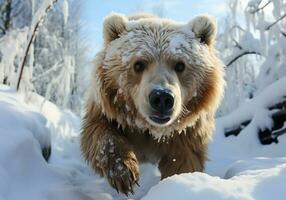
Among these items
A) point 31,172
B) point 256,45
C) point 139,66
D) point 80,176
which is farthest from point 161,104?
point 256,45

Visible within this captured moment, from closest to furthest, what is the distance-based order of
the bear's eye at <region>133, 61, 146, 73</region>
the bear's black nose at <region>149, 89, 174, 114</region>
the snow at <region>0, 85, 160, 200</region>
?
the snow at <region>0, 85, 160, 200</region>
the bear's black nose at <region>149, 89, 174, 114</region>
the bear's eye at <region>133, 61, 146, 73</region>

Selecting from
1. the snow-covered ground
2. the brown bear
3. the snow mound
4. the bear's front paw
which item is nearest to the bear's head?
the brown bear

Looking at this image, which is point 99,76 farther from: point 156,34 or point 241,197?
point 241,197

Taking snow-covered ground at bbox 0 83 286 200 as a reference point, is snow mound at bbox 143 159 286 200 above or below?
above

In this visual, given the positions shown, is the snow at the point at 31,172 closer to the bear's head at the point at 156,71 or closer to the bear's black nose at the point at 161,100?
the bear's head at the point at 156,71

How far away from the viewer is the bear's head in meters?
3.96

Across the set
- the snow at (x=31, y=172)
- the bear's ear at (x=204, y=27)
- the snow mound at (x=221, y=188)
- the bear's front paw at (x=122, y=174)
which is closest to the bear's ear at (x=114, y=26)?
the bear's ear at (x=204, y=27)

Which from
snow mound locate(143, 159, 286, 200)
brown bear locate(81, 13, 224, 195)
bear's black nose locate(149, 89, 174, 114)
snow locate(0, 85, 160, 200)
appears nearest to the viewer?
snow mound locate(143, 159, 286, 200)

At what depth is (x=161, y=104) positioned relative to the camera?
3.73 m

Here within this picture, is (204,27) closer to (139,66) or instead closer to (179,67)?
(179,67)

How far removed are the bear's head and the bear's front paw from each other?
419mm

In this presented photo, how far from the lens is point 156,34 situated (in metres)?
4.32

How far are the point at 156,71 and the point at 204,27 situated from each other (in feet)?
2.70

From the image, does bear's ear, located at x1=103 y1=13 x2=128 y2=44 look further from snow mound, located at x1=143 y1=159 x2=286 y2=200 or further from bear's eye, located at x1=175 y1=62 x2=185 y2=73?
snow mound, located at x1=143 y1=159 x2=286 y2=200
